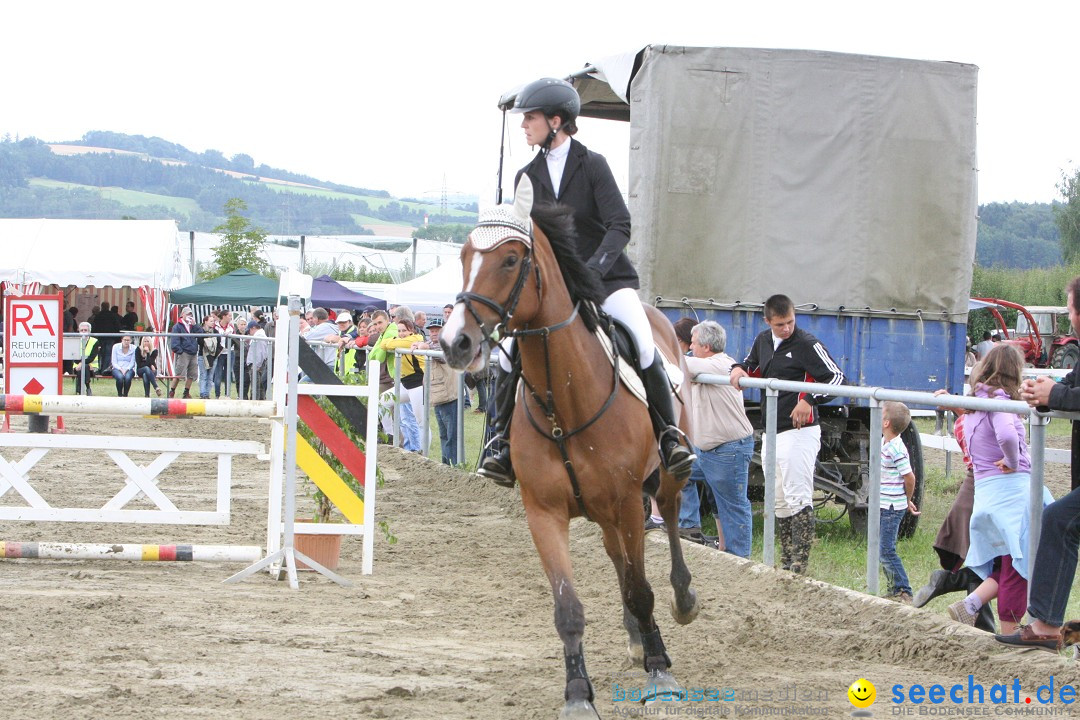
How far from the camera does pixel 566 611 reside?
4926 millimetres

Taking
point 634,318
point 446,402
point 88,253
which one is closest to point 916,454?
point 634,318

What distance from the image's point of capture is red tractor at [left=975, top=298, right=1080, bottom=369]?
2934 centimetres

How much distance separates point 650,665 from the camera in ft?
17.7

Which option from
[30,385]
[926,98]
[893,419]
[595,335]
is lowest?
[30,385]

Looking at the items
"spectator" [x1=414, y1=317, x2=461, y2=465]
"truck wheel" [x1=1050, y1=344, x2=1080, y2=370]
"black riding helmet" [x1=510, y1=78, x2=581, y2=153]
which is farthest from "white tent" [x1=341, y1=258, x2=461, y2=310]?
"black riding helmet" [x1=510, y1=78, x2=581, y2=153]

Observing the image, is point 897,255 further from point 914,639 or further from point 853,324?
point 914,639

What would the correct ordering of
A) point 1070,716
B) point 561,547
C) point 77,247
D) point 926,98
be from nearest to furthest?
1. point 1070,716
2. point 561,547
3. point 926,98
4. point 77,247

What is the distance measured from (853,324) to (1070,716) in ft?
20.0

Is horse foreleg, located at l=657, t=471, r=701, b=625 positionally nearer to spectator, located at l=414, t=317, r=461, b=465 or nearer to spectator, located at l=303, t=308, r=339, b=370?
spectator, located at l=414, t=317, r=461, b=465

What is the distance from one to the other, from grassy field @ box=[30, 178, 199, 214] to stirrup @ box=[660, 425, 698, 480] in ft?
540

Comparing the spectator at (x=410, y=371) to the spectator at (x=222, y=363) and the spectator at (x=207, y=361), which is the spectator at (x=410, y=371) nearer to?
the spectator at (x=222, y=363)

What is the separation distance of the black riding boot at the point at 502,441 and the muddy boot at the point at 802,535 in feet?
10.2

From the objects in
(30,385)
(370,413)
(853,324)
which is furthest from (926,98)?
(30,385)

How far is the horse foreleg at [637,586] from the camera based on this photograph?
544 cm
